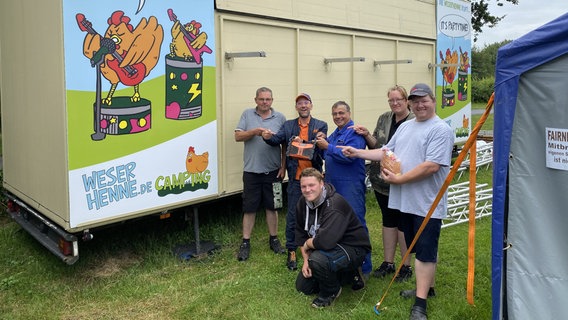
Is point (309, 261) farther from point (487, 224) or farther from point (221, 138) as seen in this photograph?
point (487, 224)

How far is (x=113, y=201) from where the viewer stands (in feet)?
14.1

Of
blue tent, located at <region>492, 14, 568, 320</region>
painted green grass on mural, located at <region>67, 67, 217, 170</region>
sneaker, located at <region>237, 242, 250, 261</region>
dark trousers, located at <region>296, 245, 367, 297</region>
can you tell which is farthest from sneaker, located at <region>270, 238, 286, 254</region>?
blue tent, located at <region>492, 14, 568, 320</region>

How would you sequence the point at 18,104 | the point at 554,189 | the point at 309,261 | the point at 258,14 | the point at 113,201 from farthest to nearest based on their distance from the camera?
the point at 258,14
the point at 18,104
the point at 113,201
the point at 309,261
the point at 554,189

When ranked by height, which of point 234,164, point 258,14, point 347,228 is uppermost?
point 258,14

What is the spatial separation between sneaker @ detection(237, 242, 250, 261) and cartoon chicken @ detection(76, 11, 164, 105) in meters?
1.81

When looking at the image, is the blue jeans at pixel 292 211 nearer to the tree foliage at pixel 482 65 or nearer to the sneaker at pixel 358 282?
the sneaker at pixel 358 282

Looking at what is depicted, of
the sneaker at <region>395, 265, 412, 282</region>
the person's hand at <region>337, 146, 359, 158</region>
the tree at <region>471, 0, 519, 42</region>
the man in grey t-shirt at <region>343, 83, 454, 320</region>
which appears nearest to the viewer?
the man in grey t-shirt at <region>343, 83, 454, 320</region>

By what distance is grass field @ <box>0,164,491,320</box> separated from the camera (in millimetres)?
3902

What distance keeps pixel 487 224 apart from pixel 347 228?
2.86m

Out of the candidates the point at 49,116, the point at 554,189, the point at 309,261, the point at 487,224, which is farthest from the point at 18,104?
the point at 487,224

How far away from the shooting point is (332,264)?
3803mm

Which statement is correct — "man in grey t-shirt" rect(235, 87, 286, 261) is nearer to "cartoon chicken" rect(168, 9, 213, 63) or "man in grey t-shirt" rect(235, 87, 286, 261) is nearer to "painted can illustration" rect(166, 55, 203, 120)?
"painted can illustration" rect(166, 55, 203, 120)

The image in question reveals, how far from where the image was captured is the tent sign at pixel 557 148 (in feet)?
8.48

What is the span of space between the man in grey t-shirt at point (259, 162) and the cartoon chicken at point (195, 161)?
0.37 metres
